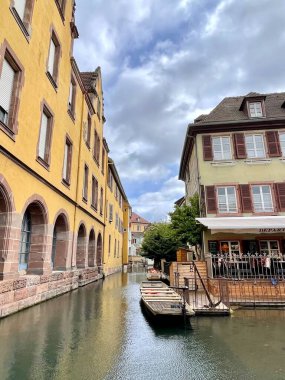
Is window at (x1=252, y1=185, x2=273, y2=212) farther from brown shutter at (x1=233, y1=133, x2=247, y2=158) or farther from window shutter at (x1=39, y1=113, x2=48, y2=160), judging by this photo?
window shutter at (x1=39, y1=113, x2=48, y2=160)

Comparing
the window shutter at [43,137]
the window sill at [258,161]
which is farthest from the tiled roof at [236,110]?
the window shutter at [43,137]

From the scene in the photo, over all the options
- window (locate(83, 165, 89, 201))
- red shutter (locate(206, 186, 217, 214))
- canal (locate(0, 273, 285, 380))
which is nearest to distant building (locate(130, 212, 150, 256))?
window (locate(83, 165, 89, 201))

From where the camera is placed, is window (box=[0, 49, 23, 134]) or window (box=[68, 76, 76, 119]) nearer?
window (box=[0, 49, 23, 134])

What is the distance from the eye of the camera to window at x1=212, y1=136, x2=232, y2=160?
63.0 ft

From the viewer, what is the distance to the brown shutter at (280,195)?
17.8 metres

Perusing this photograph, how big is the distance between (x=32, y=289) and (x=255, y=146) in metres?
16.5

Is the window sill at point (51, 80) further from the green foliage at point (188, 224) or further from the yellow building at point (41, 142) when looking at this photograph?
the green foliage at point (188, 224)

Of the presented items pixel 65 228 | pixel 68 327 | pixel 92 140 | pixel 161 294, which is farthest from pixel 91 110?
pixel 68 327

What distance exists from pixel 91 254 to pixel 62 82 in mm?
13500

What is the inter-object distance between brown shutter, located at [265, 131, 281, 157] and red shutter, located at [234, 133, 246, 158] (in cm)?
173

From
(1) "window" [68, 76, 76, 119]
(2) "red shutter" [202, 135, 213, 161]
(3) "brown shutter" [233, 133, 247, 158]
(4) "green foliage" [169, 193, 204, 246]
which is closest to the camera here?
(1) "window" [68, 76, 76, 119]

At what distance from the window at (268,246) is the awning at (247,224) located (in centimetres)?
119

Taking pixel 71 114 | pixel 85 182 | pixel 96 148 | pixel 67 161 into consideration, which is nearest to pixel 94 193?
pixel 85 182

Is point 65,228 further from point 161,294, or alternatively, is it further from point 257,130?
point 257,130
